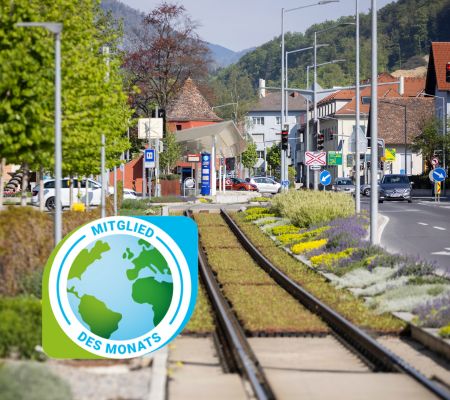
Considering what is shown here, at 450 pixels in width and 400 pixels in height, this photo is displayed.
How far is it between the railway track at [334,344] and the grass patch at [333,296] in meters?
0.34

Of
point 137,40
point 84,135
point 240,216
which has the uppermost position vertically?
point 137,40

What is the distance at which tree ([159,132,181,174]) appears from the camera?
294 feet

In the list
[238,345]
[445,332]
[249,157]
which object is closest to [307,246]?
[445,332]

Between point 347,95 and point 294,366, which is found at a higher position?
point 347,95

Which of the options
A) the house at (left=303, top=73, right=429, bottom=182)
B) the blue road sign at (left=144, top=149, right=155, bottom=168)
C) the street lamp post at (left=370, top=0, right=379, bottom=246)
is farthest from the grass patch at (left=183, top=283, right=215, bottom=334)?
the house at (left=303, top=73, right=429, bottom=182)

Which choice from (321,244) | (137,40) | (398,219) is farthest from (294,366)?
(137,40)

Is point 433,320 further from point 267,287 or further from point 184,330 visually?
point 267,287

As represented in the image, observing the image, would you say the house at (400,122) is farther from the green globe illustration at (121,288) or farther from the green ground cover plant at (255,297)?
the green globe illustration at (121,288)

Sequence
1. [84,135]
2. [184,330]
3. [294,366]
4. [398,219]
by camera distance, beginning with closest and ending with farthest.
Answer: [294,366] < [184,330] < [84,135] < [398,219]

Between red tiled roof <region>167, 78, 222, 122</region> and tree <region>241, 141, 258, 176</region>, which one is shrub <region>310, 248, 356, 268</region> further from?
tree <region>241, 141, 258, 176</region>

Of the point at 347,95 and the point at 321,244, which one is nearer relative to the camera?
the point at 321,244

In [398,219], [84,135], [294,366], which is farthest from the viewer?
[398,219]

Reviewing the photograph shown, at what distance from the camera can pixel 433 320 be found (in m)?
15.5

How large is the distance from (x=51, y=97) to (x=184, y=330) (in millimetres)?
7778
